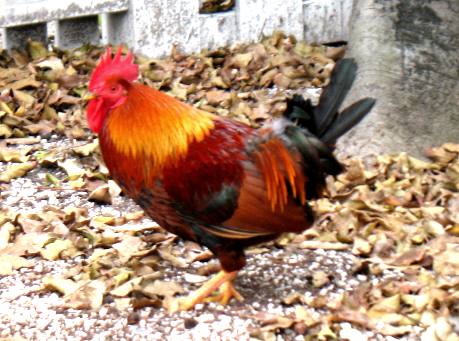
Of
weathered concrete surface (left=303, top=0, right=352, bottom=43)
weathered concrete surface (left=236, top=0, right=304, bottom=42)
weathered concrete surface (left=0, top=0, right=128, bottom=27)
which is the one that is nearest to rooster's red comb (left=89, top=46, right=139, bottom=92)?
weathered concrete surface (left=0, top=0, right=128, bottom=27)

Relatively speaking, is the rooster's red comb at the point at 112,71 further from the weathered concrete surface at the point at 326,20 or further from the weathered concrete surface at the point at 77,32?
the weathered concrete surface at the point at 326,20

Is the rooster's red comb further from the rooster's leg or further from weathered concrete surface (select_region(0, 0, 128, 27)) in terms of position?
weathered concrete surface (select_region(0, 0, 128, 27))

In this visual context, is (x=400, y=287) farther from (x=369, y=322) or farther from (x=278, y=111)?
(x=278, y=111)

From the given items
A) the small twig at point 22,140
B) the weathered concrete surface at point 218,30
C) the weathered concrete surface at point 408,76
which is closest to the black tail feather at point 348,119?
the weathered concrete surface at point 408,76

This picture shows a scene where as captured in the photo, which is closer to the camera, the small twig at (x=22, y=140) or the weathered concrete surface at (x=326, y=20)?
the small twig at (x=22, y=140)

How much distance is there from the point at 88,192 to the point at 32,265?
0.92 m

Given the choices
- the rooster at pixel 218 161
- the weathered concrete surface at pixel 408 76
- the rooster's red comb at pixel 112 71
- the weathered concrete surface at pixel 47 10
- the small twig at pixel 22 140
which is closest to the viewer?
the rooster at pixel 218 161

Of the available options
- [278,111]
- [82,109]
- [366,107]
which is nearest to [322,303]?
[366,107]

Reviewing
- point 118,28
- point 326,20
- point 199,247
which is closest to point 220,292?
point 199,247

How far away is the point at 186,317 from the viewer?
4.02 meters

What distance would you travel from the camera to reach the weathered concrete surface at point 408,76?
5.71 meters

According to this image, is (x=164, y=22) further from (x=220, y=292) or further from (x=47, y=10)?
(x=220, y=292)

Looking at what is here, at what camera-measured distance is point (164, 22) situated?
22.8 ft

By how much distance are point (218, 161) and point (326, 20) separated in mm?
3642
